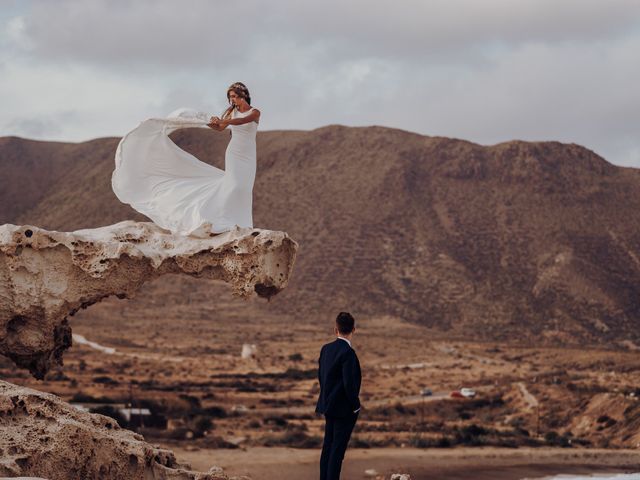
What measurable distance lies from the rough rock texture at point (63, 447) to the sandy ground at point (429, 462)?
1085 centimetres

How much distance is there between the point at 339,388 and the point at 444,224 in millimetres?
73638

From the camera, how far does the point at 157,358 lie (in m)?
49.5

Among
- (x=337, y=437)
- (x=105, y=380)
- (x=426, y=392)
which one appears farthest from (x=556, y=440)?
(x=337, y=437)

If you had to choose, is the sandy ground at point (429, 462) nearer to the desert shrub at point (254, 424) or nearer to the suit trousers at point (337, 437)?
the desert shrub at point (254, 424)

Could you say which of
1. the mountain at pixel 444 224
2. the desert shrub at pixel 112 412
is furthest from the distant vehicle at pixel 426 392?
the mountain at pixel 444 224

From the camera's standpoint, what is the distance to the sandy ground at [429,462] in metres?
20.7

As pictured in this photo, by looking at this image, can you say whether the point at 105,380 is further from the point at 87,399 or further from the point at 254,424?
the point at 254,424

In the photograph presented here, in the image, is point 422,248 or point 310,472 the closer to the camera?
point 310,472

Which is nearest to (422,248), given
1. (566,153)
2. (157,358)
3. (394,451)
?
(566,153)

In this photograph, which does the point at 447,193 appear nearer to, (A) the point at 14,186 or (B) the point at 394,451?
(A) the point at 14,186

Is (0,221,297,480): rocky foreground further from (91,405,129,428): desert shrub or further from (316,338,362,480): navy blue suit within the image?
(91,405,129,428): desert shrub

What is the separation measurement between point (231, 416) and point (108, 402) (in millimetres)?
3412

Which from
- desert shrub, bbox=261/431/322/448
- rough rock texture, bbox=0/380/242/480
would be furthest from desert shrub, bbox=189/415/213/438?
rough rock texture, bbox=0/380/242/480

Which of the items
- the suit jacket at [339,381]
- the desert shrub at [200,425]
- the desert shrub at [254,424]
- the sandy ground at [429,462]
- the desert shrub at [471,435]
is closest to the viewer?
the suit jacket at [339,381]
